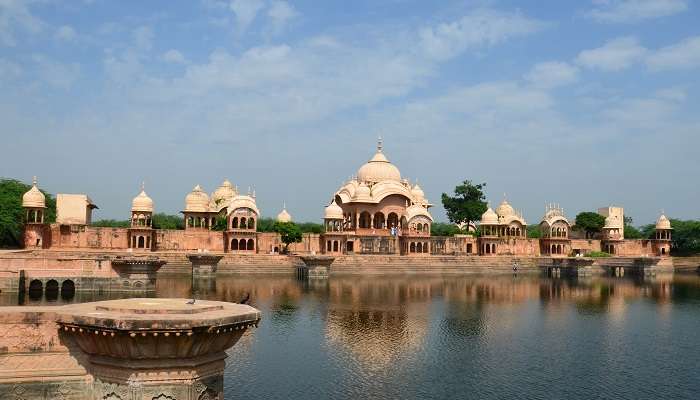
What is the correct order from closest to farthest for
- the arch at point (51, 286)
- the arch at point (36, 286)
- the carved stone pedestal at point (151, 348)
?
the carved stone pedestal at point (151, 348)
the arch at point (36, 286)
the arch at point (51, 286)

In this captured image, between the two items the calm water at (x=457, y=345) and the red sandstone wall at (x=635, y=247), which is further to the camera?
the red sandstone wall at (x=635, y=247)

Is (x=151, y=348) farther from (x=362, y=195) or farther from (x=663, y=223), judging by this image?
(x=663, y=223)

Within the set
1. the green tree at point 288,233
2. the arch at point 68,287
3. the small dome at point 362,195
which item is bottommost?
the arch at point 68,287

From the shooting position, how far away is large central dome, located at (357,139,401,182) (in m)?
45.4

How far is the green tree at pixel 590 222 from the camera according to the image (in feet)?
166

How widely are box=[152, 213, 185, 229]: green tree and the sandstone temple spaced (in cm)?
629

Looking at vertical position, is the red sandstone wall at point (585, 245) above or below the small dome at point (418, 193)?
below

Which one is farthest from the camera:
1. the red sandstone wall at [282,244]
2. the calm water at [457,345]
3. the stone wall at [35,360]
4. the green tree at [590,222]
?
the green tree at [590,222]

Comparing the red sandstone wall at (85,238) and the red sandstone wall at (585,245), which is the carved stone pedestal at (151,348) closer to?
the red sandstone wall at (85,238)

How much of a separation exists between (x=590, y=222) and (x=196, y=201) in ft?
105

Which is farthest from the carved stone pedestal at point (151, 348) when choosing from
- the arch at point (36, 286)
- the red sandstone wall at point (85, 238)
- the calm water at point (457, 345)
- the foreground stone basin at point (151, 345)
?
the red sandstone wall at point (85, 238)

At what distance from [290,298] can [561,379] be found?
12173 mm

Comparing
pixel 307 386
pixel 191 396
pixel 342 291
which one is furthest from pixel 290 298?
pixel 191 396

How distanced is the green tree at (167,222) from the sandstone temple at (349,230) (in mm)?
6290
